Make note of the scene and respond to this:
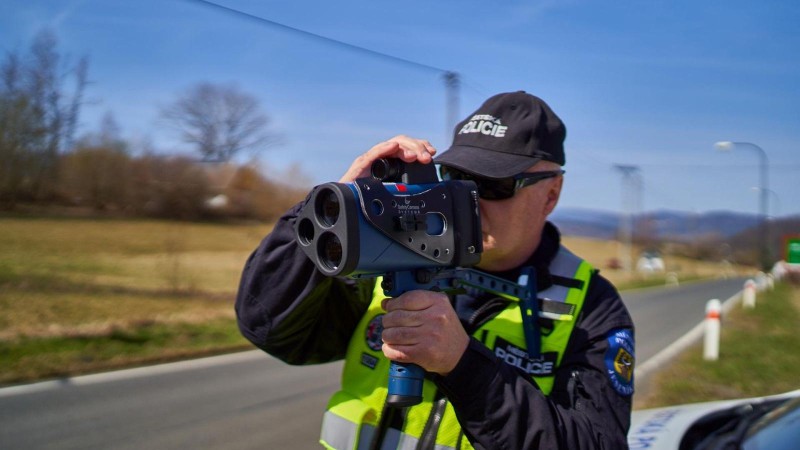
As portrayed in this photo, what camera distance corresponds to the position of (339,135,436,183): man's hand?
1.44 meters

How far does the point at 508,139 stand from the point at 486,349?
613mm

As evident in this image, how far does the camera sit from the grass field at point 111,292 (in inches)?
310

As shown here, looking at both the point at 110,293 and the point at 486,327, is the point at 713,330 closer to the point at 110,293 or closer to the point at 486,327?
the point at 486,327

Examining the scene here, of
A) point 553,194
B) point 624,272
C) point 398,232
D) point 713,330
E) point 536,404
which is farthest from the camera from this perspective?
point 624,272

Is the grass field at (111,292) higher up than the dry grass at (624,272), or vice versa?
the grass field at (111,292)

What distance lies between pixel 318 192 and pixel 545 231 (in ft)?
3.09

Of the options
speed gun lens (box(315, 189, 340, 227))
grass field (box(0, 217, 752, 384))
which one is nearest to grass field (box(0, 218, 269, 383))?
grass field (box(0, 217, 752, 384))

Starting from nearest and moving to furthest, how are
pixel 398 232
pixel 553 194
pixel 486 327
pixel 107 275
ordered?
1. pixel 398 232
2. pixel 486 327
3. pixel 553 194
4. pixel 107 275

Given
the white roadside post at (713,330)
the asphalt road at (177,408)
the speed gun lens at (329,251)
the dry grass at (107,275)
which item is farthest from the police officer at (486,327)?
the white roadside post at (713,330)

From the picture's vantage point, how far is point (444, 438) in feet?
5.16

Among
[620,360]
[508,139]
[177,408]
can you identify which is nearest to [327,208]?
[508,139]

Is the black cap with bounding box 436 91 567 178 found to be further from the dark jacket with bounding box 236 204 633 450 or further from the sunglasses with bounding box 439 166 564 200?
the dark jacket with bounding box 236 204 633 450

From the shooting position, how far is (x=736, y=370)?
8.39m

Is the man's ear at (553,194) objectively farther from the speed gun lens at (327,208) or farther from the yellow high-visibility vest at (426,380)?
the speed gun lens at (327,208)
